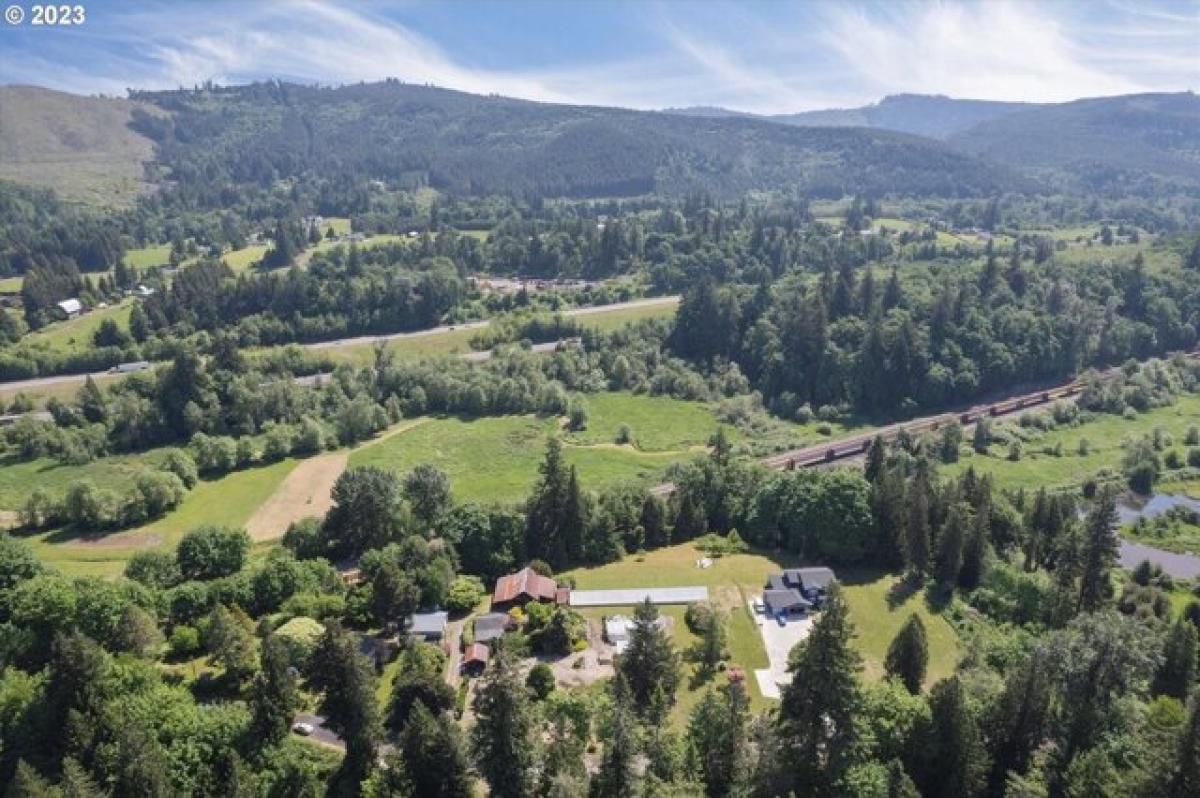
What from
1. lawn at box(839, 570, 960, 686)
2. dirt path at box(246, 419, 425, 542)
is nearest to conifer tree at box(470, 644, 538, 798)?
lawn at box(839, 570, 960, 686)

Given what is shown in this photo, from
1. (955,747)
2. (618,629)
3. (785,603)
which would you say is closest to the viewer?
(955,747)

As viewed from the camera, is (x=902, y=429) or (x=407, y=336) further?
(x=407, y=336)

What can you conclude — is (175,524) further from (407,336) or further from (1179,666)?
(1179,666)

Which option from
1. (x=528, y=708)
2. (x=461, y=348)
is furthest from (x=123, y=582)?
(x=461, y=348)

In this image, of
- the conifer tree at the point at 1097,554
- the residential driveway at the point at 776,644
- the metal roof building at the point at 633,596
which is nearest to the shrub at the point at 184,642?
the metal roof building at the point at 633,596

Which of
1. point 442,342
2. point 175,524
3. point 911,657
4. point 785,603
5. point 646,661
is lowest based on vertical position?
point 175,524

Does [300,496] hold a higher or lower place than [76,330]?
lower

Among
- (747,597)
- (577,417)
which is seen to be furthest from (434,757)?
(577,417)
